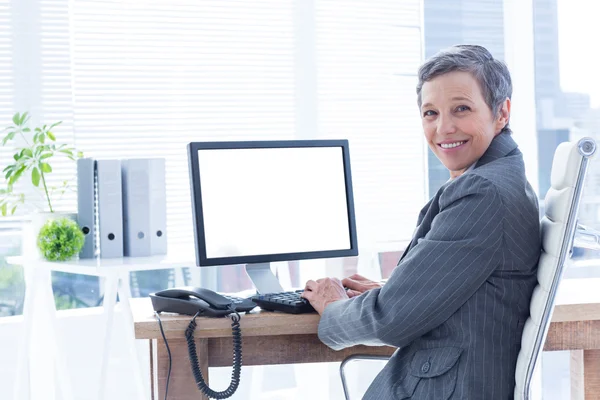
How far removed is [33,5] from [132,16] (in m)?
0.47

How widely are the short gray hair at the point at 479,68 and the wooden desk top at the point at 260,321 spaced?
463mm

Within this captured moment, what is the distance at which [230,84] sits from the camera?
373 centimetres

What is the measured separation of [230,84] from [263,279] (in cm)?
197

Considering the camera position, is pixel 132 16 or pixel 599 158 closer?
pixel 132 16

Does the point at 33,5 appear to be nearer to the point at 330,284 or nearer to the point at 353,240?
the point at 353,240

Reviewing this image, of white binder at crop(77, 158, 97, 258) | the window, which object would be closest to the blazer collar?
white binder at crop(77, 158, 97, 258)

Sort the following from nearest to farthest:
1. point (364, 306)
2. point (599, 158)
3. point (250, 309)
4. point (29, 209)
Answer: point (364, 306), point (250, 309), point (29, 209), point (599, 158)

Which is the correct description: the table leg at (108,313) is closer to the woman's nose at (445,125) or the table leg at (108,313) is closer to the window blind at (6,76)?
the window blind at (6,76)

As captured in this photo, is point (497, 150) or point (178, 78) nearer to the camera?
point (497, 150)

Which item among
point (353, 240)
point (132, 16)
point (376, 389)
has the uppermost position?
point (132, 16)

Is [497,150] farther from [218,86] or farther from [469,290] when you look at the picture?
[218,86]

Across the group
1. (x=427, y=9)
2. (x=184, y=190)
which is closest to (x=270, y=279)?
(x=184, y=190)

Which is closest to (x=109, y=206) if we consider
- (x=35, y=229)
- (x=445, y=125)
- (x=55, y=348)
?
(x=35, y=229)

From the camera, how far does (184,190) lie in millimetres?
3666
